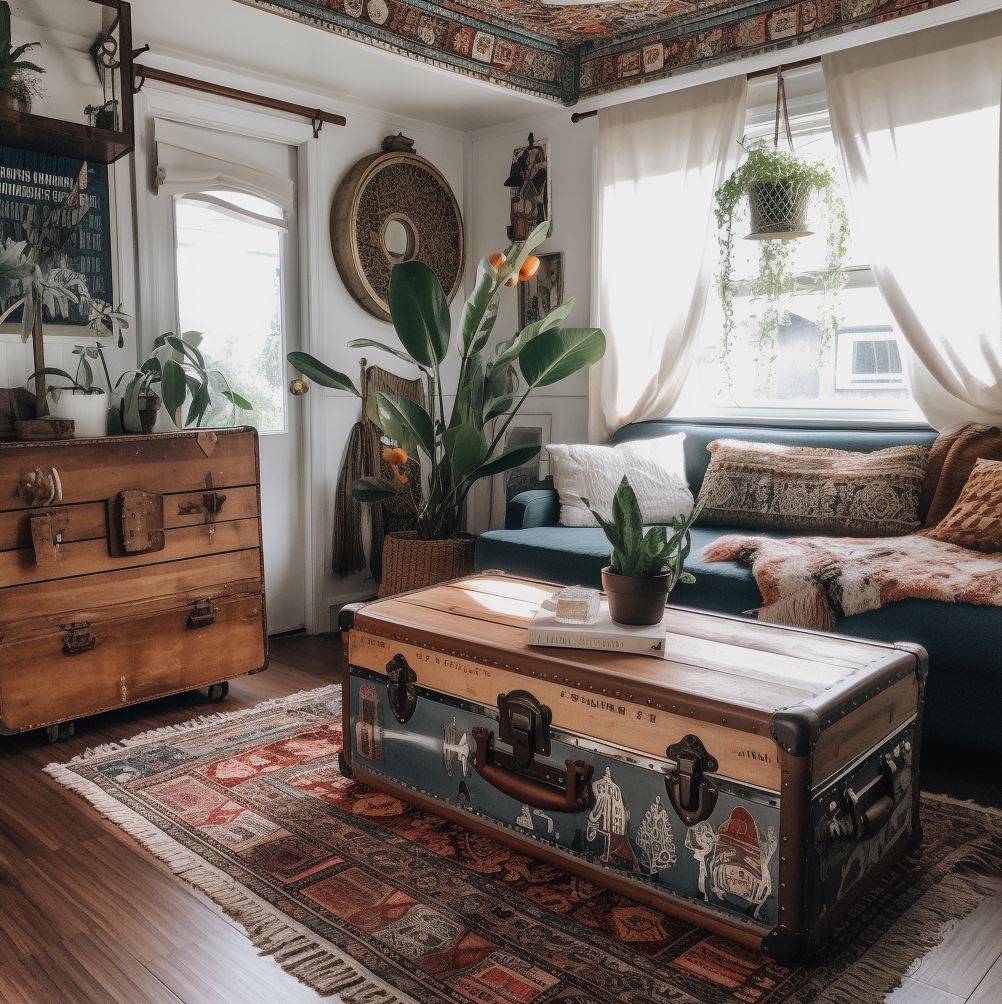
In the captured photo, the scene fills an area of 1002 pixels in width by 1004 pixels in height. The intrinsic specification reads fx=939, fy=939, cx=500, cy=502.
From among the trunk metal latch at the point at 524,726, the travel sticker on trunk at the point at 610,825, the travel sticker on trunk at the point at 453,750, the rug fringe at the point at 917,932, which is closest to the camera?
the rug fringe at the point at 917,932

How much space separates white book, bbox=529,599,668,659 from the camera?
1975 millimetres

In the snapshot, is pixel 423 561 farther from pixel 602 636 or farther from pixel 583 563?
pixel 602 636

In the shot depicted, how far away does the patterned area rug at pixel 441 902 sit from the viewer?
A: 166 centimetres

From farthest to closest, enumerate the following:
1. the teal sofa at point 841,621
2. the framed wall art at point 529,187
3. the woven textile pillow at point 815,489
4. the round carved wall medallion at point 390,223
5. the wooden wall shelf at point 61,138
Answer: the framed wall art at point 529,187 < the round carved wall medallion at point 390,223 < the woven textile pillow at point 815,489 < the wooden wall shelf at point 61,138 < the teal sofa at point 841,621

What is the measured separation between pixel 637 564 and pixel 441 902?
0.80 m

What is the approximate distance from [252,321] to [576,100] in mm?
1809

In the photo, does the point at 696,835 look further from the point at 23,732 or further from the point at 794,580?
the point at 23,732

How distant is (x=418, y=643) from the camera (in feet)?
7.30

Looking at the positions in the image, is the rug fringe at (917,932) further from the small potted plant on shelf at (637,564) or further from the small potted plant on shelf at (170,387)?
the small potted plant on shelf at (170,387)

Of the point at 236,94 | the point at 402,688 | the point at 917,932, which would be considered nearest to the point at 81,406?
the point at 402,688

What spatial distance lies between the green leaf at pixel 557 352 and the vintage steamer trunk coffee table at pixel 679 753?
5.09ft

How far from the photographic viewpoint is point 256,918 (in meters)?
1.87

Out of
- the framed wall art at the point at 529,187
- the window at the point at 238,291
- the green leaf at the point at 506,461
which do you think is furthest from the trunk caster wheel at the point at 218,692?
the framed wall art at the point at 529,187

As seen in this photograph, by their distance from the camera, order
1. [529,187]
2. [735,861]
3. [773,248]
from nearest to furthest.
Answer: [735,861] < [773,248] < [529,187]
